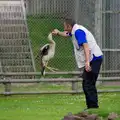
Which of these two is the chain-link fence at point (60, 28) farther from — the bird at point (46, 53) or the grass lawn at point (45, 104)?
the grass lawn at point (45, 104)

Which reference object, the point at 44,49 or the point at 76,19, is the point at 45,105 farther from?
the point at 76,19

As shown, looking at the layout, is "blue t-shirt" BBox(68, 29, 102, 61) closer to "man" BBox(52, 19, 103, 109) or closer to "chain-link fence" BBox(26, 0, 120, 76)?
"man" BBox(52, 19, 103, 109)

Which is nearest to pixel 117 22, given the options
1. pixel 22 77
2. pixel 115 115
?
pixel 22 77

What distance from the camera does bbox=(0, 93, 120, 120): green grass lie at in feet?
34.0

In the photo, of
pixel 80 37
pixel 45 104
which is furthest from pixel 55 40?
pixel 80 37

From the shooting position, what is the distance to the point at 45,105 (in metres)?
11.9

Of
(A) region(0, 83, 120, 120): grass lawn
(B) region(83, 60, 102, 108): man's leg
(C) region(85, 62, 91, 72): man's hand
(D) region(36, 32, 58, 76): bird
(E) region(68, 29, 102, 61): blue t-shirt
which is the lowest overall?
(A) region(0, 83, 120, 120): grass lawn

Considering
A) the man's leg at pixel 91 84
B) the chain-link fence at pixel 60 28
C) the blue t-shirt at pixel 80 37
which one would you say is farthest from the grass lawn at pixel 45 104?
the blue t-shirt at pixel 80 37

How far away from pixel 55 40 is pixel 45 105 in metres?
3.77

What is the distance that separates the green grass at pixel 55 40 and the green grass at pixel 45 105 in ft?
6.15

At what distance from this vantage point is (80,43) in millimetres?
9797

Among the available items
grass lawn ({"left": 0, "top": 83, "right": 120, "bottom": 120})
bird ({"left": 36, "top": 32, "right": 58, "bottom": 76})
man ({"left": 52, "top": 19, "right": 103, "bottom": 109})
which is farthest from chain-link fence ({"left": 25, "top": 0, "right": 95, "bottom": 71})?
man ({"left": 52, "top": 19, "right": 103, "bottom": 109})

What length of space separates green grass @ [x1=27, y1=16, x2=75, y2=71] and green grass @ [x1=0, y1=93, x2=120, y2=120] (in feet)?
6.15

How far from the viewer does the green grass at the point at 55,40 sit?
1529 cm
